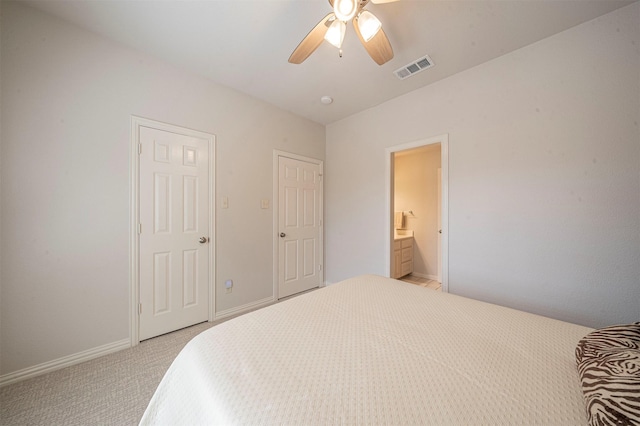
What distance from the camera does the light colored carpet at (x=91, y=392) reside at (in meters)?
1.29

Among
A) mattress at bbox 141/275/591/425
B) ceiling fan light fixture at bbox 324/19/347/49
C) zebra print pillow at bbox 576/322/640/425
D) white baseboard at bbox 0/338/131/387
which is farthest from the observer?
white baseboard at bbox 0/338/131/387

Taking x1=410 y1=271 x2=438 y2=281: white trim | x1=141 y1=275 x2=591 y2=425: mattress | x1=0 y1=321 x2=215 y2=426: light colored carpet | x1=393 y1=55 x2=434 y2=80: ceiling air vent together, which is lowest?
x1=0 y1=321 x2=215 y2=426: light colored carpet

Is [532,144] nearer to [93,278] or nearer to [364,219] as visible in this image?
[364,219]

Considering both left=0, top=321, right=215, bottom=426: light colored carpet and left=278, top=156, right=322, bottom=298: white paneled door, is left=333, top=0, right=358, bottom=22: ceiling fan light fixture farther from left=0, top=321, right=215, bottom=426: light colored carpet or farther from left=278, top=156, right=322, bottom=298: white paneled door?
left=0, top=321, right=215, bottom=426: light colored carpet

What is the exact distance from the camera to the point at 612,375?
570mm

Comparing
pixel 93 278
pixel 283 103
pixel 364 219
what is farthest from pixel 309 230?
pixel 93 278

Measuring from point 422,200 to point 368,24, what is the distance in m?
3.41

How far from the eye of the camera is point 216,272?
2.45 metres

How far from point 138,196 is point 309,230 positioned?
81.4 inches

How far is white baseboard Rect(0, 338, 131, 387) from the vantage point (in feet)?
4.98

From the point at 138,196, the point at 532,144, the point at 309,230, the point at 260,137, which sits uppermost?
the point at 260,137

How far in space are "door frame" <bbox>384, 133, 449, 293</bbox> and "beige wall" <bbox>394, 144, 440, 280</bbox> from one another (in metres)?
1.31

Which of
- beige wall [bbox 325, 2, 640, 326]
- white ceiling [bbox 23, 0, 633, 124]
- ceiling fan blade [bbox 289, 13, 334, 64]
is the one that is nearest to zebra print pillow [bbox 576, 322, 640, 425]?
beige wall [bbox 325, 2, 640, 326]

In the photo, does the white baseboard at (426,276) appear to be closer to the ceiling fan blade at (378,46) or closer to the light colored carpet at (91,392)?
the ceiling fan blade at (378,46)
